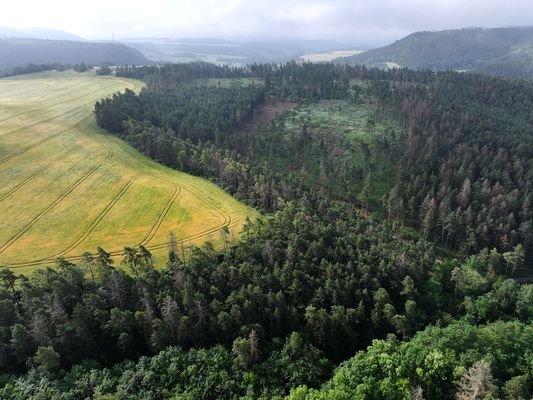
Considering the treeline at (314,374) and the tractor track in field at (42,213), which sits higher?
the tractor track in field at (42,213)

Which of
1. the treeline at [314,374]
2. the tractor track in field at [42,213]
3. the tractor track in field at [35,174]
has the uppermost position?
the tractor track in field at [35,174]

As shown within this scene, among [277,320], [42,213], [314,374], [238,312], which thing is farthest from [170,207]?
[314,374]

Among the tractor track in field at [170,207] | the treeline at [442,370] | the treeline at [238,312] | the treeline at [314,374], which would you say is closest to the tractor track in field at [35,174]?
the tractor track in field at [170,207]

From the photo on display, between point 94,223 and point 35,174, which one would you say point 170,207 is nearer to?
point 94,223

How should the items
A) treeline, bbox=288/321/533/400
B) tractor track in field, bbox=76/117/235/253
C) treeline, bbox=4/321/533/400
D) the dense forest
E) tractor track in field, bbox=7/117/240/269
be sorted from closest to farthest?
treeline, bbox=288/321/533/400, treeline, bbox=4/321/533/400, the dense forest, tractor track in field, bbox=7/117/240/269, tractor track in field, bbox=76/117/235/253

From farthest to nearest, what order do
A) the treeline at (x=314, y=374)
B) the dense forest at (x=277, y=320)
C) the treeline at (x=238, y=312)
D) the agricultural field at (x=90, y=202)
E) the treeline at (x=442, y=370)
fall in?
the agricultural field at (x=90, y=202), the treeline at (x=238, y=312), the dense forest at (x=277, y=320), the treeline at (x=314, y=374), the treeline at (x=442, y=370)

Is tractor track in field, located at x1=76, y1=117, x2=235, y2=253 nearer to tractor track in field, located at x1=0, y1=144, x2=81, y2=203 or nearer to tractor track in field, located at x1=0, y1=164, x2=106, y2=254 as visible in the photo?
tractor track in field, located at x1=0, y1=164, x2=106, y2=254

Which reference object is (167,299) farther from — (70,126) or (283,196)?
(70,126)

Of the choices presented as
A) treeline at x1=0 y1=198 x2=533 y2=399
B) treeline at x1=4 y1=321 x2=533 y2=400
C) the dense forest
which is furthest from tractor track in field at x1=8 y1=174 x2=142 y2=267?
treeline at x1=4 y1=321 x2=533 y2=400

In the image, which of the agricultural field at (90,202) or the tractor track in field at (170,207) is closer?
the agricultural field at (90,202)

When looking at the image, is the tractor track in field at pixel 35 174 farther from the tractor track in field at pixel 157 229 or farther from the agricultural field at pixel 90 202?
the tractor track in field at pixel 157 229
